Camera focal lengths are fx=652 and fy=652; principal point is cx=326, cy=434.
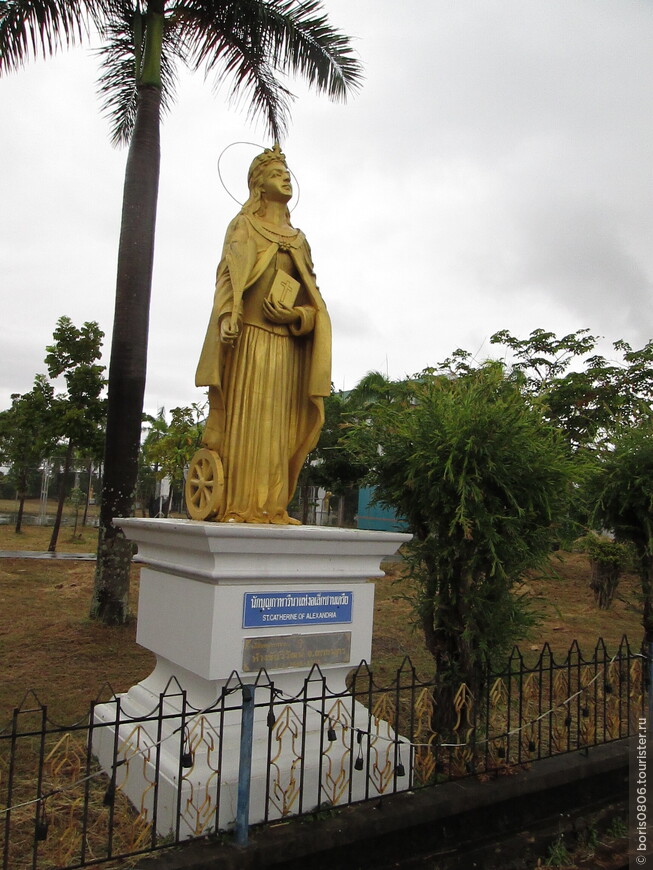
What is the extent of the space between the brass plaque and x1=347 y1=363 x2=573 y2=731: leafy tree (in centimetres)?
79

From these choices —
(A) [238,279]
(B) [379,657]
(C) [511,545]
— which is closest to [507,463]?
(C) [511,545]

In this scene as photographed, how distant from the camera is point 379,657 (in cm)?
726

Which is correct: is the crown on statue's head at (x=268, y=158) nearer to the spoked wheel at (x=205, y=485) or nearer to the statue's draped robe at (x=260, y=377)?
the statue's draped robe at (x=260, y=377)

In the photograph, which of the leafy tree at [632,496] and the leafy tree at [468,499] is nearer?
the leafy tree at [468,499]

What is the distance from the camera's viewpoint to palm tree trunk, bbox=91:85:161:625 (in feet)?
25.2

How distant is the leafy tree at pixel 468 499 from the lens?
4.01m

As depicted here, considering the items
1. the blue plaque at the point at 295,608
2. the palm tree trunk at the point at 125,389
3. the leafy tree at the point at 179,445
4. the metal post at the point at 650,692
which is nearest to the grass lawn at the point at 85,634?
the palm tree trunk at the point at 125,389

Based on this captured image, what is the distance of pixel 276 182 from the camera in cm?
437

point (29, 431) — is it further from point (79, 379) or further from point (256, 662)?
point (256, 662)

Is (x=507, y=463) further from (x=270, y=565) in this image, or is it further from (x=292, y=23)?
(x=292, y=23)

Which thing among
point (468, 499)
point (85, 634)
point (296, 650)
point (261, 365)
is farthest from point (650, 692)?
point (85, 634)

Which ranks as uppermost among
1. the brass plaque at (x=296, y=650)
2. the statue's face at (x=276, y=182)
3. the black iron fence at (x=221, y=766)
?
the statue's face at (x=276, y=182)

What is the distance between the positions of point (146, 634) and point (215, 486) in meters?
0.99

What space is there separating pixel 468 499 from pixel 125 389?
197 inches
